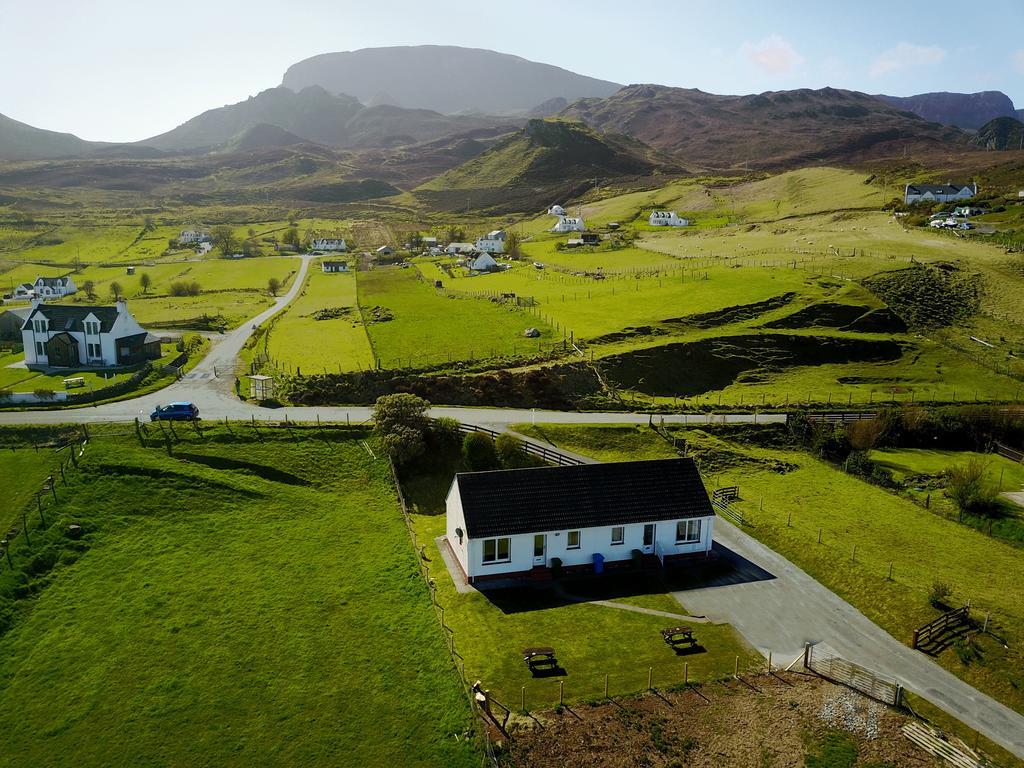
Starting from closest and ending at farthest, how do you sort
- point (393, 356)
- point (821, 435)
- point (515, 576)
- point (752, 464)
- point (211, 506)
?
point (515, 576) < point (211, 506) < point (752, 464) < point (821, 435) < point (393, 356)

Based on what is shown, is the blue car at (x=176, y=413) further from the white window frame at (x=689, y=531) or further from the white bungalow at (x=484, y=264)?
the white bungalow at (x=484, y=264)

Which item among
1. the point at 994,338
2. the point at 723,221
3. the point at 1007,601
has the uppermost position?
the point at 723,221

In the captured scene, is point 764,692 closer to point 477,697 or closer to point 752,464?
point 477,697

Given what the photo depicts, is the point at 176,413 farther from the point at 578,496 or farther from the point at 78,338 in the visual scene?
the point at 578,496

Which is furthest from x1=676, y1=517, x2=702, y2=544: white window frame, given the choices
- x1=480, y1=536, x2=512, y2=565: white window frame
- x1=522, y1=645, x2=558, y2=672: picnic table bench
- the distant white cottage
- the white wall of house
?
the distant white cottage

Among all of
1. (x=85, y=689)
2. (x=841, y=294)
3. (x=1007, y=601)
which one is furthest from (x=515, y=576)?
(x=841, y=294)

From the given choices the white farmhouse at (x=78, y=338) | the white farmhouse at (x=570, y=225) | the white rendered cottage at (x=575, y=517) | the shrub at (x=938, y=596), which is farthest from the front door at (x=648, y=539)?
the white farmhouse at (x=570, y=225)
